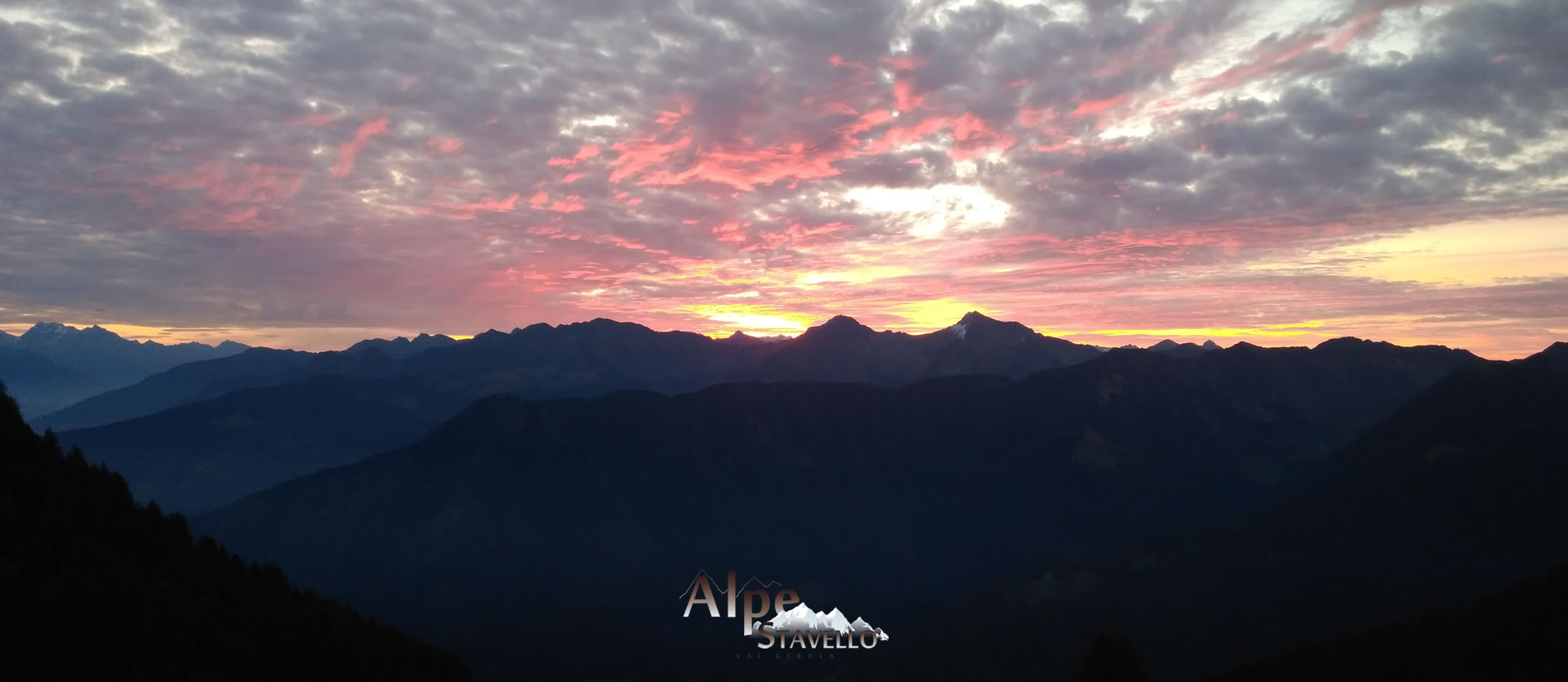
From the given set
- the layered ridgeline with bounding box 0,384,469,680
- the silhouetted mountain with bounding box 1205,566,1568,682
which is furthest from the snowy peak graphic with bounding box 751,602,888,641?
the layered ridgeline with bounding box 0,384,469,680

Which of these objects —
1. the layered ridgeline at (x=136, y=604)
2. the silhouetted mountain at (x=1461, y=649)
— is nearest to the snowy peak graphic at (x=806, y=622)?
the silhouetted mountain at (x=1461, y=649)

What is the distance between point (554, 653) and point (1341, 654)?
557ft

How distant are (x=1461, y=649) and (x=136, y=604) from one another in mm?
111453

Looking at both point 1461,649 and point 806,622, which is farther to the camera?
point 806,622

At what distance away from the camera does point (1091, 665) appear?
208 ft

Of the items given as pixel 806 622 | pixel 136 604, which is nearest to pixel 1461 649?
pixel 136 604

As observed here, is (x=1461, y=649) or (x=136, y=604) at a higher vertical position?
(x=136, y=604)

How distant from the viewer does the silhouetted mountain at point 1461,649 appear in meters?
71.4

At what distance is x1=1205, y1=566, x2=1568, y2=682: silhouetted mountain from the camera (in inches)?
2810

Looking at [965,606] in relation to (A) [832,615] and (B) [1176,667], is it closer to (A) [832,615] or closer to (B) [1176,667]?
(A) [832,615]

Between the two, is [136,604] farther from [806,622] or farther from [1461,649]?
[806,622]

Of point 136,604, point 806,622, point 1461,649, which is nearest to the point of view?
point 136,604

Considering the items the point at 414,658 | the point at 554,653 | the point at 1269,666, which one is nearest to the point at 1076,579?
the point at 1269,666

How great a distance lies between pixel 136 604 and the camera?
139ft
